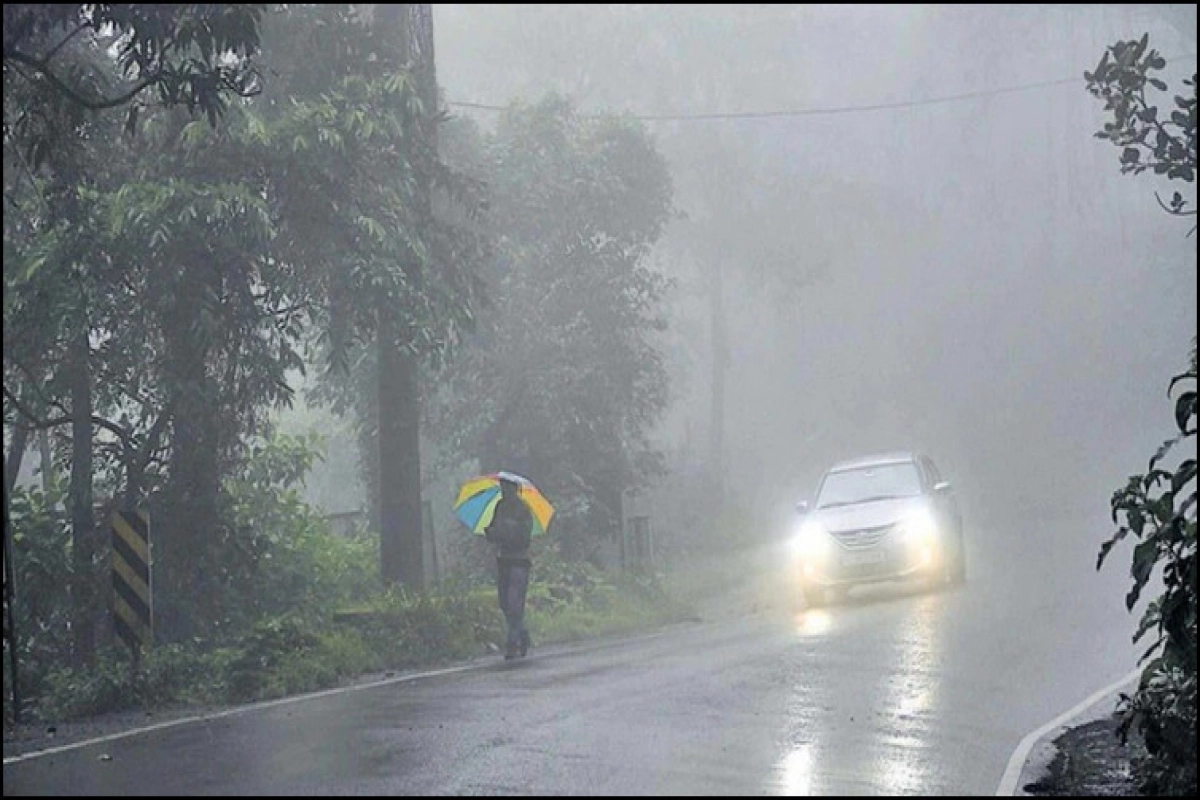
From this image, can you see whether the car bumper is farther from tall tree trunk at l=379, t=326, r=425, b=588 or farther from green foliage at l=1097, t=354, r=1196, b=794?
green foliage at l=1097, t=354, r=1196, b=794

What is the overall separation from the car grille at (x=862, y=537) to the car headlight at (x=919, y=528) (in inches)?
9.1

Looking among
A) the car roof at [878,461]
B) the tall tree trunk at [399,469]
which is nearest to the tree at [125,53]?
the tall tree trunk at [399,469]

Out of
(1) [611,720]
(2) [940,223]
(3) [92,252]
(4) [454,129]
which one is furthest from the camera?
(2) [940,223]

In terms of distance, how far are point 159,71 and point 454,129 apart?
18491 millimetres

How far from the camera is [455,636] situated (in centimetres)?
1956

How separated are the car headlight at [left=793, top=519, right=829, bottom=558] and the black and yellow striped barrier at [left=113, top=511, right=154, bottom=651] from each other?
1065 centimetres

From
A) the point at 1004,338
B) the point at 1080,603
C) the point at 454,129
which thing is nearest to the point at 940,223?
the point at 1004,338

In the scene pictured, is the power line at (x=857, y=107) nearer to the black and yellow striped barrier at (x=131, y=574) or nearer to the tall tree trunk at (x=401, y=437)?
the tall tree trunk at (x=401, y=437)

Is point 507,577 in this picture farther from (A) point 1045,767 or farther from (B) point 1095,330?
(B) point 1095,330

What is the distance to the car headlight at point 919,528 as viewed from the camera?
79.2 feet

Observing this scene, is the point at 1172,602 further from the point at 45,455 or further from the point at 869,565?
the point at 45,455

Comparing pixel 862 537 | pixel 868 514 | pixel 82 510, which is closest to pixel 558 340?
pixel 868 514

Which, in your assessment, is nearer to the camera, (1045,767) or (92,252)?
(1045,767)

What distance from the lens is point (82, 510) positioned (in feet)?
62.5
